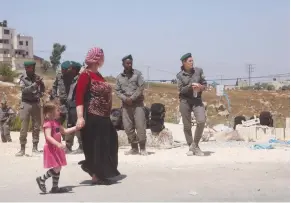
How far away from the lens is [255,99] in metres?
60.8

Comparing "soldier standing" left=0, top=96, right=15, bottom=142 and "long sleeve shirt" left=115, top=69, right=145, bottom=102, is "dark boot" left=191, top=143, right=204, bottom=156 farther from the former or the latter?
"soldier standing" left=0, top=96, right=15, bottom=142

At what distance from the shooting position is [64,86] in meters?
10.4

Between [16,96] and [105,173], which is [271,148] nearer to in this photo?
[105,173]

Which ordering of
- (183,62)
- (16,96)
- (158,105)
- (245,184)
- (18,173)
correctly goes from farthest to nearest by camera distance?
(16,96), (158,105), (183,62), (18,173), (245,184)

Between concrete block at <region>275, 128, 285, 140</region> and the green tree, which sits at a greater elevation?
the green tree

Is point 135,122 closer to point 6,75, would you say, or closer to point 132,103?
point 132,103

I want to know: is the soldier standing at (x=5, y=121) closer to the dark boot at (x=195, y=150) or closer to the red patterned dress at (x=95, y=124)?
the dark boot at (x=195, y=150)

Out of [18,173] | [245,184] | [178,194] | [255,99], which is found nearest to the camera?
[178,194]

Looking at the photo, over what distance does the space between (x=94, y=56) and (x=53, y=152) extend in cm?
136

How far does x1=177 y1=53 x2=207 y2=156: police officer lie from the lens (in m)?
9.58

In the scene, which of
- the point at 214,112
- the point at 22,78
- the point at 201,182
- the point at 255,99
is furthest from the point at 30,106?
the point at 255,99

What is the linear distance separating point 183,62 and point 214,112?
106 ft

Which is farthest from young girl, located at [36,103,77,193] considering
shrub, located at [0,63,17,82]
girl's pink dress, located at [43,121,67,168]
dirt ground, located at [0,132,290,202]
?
shrub, located at [0,63,17,82]

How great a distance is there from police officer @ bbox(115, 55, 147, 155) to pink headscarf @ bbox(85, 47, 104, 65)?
277cm
